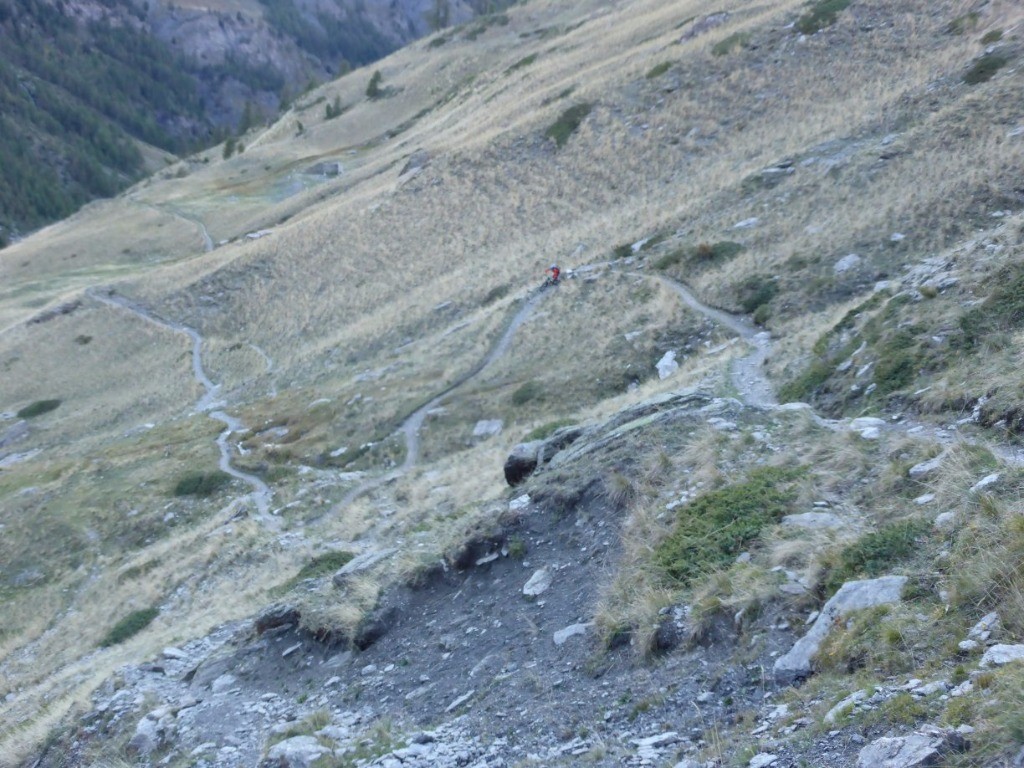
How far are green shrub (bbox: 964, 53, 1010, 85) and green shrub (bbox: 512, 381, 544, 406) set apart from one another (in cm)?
2056

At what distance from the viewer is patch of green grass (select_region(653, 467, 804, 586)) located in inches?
363

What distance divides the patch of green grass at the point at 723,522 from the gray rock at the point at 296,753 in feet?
13.3

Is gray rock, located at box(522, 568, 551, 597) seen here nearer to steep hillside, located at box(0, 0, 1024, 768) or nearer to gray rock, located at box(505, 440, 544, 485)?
steep hillside, located at box(0, 0, 1024, 768)

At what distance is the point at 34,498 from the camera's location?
112 feet

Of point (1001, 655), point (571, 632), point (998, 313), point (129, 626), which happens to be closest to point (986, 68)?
point (998, 313)

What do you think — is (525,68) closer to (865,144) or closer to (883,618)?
(865,144)

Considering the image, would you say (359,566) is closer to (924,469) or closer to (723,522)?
(723,522)

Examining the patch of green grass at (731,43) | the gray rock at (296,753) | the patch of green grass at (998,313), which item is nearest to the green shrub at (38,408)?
the patch of green grass at (731,43)

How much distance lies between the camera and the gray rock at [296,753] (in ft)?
30.2

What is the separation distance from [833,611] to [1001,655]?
1620 millimetres

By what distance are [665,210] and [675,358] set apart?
14773 millimetres

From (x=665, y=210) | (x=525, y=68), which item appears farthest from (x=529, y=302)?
(x=525, y=68)

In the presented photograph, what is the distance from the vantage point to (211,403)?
1695 inches

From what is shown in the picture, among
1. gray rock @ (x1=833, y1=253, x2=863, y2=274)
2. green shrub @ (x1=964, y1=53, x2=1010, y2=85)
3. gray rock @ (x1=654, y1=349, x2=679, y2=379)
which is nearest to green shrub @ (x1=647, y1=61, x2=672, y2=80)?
green shrub @ (x1=964, y1=53, x2=1010, y2=85)
